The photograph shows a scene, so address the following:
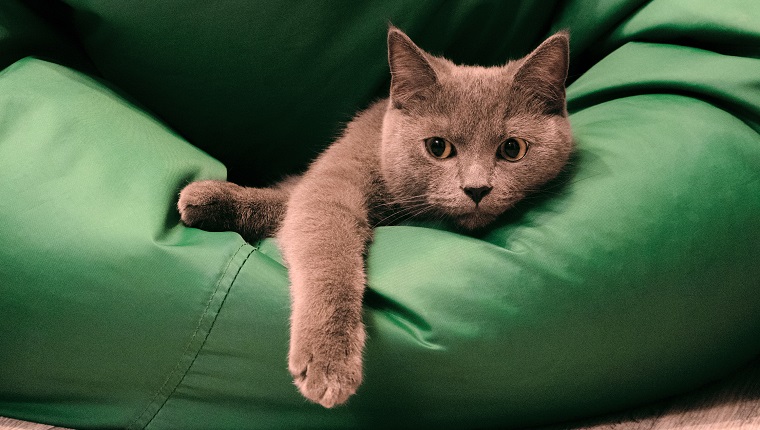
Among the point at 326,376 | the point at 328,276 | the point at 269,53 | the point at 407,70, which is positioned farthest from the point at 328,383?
the point at 269,53

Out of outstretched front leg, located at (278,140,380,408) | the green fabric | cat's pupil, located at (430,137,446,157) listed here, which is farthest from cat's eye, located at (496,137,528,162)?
the green fabric

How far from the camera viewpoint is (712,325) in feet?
3.57

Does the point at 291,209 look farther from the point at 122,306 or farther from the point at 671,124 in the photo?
the point at 671,124

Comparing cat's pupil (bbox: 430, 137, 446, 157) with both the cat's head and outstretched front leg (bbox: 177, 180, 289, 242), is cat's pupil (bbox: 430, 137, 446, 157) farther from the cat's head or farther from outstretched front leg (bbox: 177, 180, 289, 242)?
outstretched front leg (bbox: 177, 180, 289, 242)

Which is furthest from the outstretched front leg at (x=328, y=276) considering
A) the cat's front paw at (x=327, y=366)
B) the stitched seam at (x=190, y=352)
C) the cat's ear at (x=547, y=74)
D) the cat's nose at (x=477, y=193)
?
the cat's ear at (x=547, y=74)

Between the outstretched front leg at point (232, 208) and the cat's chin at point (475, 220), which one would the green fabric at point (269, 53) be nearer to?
the outstretched front leg at point (232, 208)

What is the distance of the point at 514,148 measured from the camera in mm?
1251

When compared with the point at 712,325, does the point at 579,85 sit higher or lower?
higher

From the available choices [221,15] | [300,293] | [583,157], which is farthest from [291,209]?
[583,157]

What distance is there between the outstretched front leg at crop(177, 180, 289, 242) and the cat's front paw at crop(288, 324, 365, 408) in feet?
1.25

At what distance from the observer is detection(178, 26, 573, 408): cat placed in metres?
1.15

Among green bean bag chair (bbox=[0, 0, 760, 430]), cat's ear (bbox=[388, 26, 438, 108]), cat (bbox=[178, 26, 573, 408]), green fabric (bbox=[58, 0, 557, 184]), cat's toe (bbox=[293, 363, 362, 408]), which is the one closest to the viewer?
cat's toe (bbox=[293, 363, 362, 408])

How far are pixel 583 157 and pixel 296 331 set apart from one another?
2.11ft

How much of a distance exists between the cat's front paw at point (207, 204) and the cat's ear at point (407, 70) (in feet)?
1.32
